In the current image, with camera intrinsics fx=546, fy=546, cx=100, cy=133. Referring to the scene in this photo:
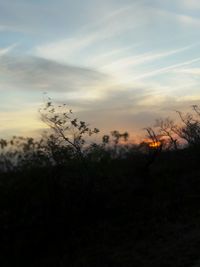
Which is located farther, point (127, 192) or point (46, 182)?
point (127, 192)

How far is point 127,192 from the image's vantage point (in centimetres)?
2173

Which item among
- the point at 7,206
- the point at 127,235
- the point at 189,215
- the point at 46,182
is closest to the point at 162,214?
the point at 189,215

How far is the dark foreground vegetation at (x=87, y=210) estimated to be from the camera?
14.1 m

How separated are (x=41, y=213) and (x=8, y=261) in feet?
7.30

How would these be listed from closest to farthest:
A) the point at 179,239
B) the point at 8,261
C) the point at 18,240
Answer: the point at 179,239
the point at 8,261
the point at 18,240

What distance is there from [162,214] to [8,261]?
17.9 feet

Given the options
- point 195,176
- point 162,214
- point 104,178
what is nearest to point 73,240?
point 162,214

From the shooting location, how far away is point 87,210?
61.3 feet

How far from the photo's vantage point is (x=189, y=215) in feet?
58.3

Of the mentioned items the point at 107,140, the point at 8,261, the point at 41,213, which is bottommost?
the point at 8,261

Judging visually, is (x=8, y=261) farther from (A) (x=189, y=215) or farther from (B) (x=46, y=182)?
(A) (x=189, y=215)

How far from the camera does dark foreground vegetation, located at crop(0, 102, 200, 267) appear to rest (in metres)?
14.1

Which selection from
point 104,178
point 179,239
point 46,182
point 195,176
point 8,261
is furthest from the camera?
point 195,176

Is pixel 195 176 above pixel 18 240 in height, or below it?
above
